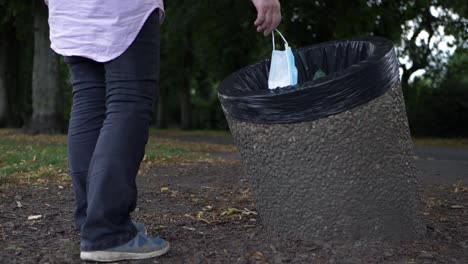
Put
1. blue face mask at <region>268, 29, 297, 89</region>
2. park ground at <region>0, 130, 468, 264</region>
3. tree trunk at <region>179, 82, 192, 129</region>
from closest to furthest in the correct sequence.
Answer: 1. park ground at <region>0, 130, 468, 264</region>
2. blue face mask at <region>268, 29, 297, 89</region>
3. tree trunk at <region>179, 82, 192, 129</region>

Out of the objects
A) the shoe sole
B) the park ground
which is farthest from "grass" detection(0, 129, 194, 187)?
the shoe sole

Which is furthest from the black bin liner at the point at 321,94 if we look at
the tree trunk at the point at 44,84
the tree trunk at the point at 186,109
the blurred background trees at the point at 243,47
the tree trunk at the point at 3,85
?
the tree trunk at the point at 186,109

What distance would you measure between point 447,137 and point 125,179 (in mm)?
19124

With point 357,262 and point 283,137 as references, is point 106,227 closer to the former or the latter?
point 283,137

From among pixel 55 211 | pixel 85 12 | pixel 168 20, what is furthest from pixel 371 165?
pixel 168 20

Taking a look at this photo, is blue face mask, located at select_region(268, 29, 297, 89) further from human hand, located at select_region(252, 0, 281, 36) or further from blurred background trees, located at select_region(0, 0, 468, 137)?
blurred background trees, located at select_region(0, 0, 468, 137)

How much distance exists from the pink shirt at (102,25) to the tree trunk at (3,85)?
65.4ft

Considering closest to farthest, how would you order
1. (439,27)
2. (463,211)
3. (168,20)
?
(463,211) < (168,20) < (439,27)

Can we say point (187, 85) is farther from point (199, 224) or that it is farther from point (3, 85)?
point (199, 224)

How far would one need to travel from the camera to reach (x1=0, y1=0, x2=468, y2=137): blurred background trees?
14430 mm

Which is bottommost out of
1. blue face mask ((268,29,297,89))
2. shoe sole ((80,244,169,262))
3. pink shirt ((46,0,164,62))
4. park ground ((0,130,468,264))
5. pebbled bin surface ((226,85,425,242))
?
park ground ((0,130,468,264))

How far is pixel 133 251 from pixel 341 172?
97 cm

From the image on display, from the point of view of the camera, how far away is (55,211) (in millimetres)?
3906

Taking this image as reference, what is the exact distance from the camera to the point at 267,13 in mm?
2574
